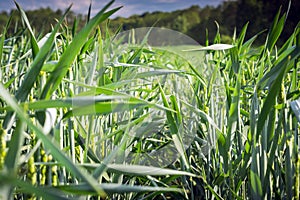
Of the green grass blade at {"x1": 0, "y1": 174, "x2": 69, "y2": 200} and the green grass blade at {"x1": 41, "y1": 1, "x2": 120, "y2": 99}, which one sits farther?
the green grass blade at {"x1": 41, "y1": 1, "x2": 120, "y2": 99}

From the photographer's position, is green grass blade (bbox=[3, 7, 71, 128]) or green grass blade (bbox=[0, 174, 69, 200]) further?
green grass blade (bbox=[3, 7, 71, 128])

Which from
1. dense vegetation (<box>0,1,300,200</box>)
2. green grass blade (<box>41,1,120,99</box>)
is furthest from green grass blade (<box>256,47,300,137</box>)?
green grass blade (<box>41,1,120,99</box>)

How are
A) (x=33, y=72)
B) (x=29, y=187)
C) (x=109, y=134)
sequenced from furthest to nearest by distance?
1. (x=109, y=134)
2. (x=33, y=72)
3. (x=29, y=187)

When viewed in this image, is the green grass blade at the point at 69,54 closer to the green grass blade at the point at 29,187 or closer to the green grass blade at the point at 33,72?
the green grass blade at the point at 33,72

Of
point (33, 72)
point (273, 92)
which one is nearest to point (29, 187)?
point (33, 72)

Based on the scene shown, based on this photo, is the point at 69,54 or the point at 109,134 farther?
the point at 109,134

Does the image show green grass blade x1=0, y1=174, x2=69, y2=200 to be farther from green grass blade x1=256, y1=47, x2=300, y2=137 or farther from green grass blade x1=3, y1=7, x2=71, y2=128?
green grass blade x1=256, y1=47, x2=300, y2=137

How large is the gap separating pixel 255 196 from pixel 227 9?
41.9 ft

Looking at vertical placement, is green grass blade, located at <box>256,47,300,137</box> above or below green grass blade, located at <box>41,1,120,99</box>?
below

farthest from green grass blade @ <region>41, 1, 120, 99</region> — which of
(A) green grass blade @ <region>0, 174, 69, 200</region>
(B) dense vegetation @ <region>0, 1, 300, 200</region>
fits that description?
(A) green grass blade @ <region>0, 174, 69, 200</region>

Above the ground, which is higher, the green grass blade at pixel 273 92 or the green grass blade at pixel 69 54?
the green grass blade at pixel 69 54

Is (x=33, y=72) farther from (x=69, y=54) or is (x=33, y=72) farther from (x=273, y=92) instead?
(x=273, y=92)

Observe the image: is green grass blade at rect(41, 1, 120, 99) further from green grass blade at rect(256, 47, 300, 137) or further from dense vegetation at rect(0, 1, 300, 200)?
green grass blade at rect(256, 47, 300, 137)

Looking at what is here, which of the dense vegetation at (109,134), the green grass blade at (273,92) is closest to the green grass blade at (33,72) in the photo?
the dense vegetation at (109,134)
